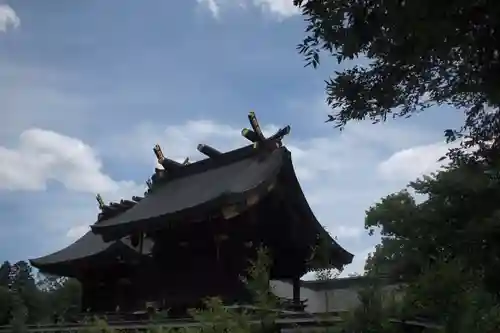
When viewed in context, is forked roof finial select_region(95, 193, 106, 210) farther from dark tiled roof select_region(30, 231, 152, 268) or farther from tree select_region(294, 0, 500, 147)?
tree select_region(294, 0, 500, 147)

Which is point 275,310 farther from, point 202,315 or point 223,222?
point 223,222

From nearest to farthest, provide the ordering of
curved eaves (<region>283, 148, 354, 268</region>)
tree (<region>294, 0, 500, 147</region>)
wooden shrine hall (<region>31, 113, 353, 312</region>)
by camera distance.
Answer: tree (<region>294, 0, 500, 147</region>)
wooden shrine hall (<region>31, 113, 353, 312</region>)
curved eaves (<region>283, 148, 354, 268</region>)

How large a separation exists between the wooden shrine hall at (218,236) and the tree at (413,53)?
16.3 ft

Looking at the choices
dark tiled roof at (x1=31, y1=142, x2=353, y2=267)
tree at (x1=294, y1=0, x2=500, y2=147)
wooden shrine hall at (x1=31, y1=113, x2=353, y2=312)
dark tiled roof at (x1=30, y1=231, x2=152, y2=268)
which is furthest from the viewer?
dark tiled roof at (x1=30, y1=231, x2=152, y2=268)

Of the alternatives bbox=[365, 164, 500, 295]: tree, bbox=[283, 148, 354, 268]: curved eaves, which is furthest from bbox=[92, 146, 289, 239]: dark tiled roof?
bbox=[365, 164, 500, 295]: tree

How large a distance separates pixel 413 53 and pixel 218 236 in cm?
620

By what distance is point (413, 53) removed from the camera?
3357 millimetres

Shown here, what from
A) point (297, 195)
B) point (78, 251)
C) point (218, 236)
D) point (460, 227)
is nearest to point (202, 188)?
point (297, 195)

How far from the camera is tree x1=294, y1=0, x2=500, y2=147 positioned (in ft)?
9.69

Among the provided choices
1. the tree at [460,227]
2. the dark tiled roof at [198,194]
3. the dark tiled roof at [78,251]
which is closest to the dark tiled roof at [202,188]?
the dark tiled roof at [198,194]

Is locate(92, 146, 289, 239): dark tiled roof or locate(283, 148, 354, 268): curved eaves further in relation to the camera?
locate(283, 148, 354, 268): curved eaves

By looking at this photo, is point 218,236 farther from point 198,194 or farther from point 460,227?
point 460,227

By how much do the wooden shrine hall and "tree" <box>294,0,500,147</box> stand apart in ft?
16.3

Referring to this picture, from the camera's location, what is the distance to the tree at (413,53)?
2.95 meters
